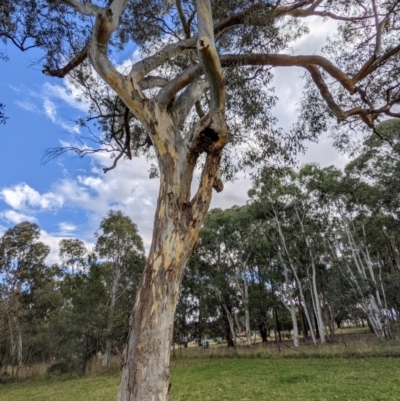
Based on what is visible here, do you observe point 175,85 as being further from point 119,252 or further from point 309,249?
point 119,252

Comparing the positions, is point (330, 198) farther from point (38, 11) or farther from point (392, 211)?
point (38, 11)

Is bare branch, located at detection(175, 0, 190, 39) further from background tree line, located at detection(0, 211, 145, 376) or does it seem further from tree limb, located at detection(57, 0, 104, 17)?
background tree line, located at detection(0, 211, 145, 376)

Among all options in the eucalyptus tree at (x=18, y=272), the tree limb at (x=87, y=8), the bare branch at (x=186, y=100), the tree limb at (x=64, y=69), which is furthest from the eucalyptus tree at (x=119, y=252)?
the bare branch at (x=186, y=100)

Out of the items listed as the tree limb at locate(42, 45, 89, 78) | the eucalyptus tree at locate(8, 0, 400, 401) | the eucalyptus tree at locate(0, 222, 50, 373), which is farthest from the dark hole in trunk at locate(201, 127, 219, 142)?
the eucalyptus tree at locate(0, 222, 50, 373)

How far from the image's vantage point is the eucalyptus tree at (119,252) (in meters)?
17.3

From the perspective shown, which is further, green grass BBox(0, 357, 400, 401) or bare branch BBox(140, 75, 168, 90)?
green grass BBox(0, 357, 400, 401)

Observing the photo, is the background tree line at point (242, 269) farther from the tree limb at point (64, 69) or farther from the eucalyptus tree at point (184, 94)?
the tree limb at point (64, 69)

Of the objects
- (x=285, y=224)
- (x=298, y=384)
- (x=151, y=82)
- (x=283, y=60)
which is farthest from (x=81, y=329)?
(x=283, y=60)

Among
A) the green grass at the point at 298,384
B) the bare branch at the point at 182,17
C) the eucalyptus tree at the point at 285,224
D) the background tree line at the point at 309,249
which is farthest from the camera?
the eucalyptus tree at the point at 285,224

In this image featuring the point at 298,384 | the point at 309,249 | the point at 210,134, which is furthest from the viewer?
the point at 309,249

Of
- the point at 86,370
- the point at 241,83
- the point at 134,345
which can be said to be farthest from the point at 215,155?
the point at 86,370

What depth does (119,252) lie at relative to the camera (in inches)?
688

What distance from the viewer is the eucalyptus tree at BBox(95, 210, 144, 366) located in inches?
682

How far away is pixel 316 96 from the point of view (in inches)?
234
